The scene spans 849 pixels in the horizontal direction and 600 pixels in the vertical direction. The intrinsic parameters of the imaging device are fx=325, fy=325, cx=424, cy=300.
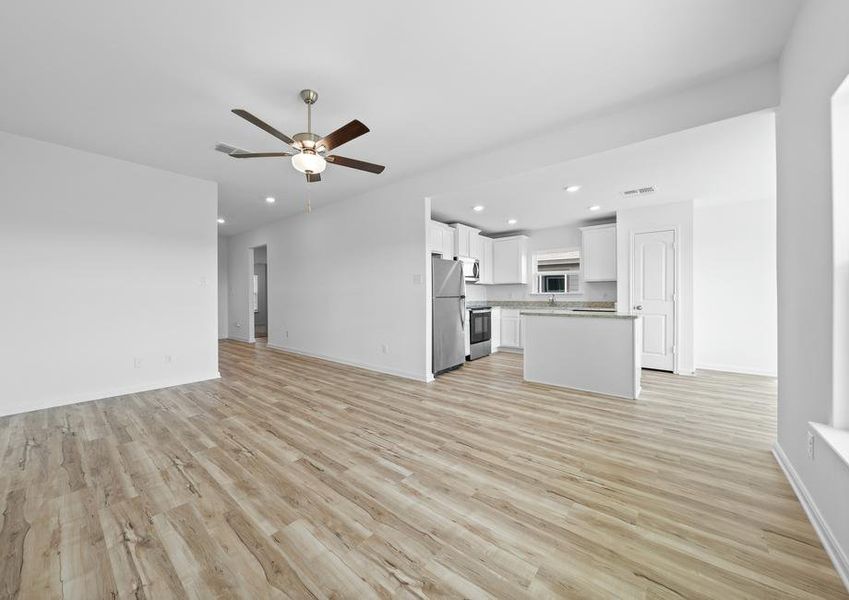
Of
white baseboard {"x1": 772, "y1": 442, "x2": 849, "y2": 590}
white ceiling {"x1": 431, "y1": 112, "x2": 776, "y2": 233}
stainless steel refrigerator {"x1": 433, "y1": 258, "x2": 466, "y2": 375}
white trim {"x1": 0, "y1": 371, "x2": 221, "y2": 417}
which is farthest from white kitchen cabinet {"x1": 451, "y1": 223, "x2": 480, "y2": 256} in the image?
white baseboard {"x1": 772, "y1": 442, "x2": 849, "y2": 590}

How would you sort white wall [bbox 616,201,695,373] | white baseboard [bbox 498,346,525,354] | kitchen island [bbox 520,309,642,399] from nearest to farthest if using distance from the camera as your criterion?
kitchen island [bbox 520,309,642,399]
white wall [bbox 616,201,695,373]
white baseboard [bbox 498,346,525,354]

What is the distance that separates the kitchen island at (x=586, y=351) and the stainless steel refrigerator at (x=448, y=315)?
3.60 feet

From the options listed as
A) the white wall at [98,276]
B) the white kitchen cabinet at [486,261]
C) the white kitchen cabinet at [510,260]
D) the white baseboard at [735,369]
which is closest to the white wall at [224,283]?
the white wall at [98,276]

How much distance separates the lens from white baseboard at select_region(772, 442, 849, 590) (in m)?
1.27

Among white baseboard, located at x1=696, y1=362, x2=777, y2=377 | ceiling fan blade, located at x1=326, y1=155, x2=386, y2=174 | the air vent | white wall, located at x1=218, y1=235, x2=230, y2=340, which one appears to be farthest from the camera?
white wall, located at x1=218, y1=235, x2=230, y2=340

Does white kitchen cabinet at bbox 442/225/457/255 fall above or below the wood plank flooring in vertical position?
above

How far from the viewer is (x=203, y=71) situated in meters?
2.24

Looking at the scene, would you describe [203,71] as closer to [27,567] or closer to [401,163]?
[401,163]

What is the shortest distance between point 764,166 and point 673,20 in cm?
260

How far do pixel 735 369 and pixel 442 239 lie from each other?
4645 millimetres

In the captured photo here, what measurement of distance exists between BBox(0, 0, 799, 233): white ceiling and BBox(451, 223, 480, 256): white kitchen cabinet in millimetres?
2459

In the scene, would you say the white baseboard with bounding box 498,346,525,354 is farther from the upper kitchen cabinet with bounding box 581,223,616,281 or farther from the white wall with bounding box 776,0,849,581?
the white wall with bounding box 776,0,849,581

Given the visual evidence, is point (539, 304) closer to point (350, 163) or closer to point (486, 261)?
point (486, 261)

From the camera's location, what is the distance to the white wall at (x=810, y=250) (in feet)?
→ 4.56
